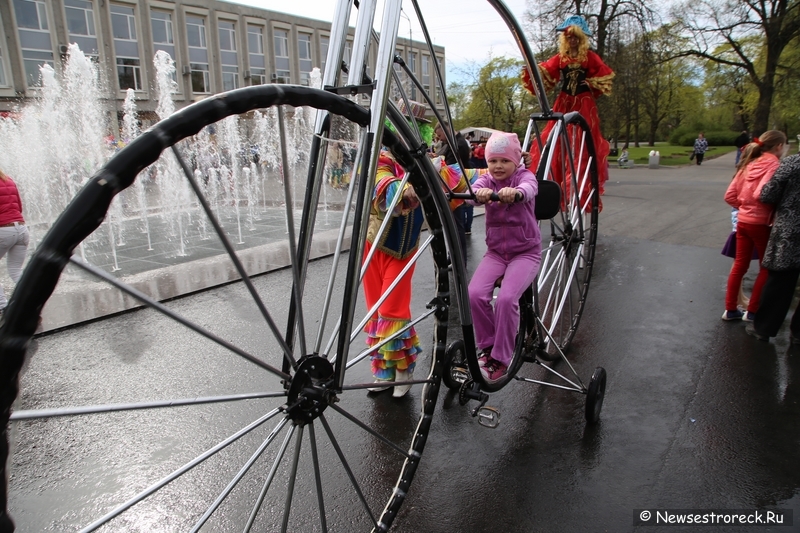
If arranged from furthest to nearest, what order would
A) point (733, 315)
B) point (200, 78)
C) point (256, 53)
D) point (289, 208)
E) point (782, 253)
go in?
point (256, 53)
point (200, 78)
point (733, 315)
point (782, 253)
point (289, 208)

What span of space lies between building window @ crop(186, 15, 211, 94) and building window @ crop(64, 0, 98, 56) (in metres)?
6.19

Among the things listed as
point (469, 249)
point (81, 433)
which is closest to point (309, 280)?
point (469, 249)

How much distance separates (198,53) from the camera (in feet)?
135

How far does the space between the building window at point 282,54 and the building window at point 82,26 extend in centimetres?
1366

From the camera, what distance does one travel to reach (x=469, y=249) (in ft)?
29.9

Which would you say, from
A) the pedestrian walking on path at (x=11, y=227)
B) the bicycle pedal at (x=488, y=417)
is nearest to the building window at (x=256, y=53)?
the pedestrian walking on path at (x=11, y=227)

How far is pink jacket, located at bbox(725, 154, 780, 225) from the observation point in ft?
17.4

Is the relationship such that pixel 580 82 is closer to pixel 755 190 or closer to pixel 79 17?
pixel 755 190

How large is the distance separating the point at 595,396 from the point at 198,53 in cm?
4349

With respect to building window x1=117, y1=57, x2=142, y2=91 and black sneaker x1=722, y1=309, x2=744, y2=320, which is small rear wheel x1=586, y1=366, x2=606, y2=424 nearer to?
black sneaker x1=722, y1=309, x2=744, y2=320

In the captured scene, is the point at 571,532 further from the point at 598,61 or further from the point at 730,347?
the point at 598,61

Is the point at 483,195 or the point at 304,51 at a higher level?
the point at 304,51

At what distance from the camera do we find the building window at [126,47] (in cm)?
3672

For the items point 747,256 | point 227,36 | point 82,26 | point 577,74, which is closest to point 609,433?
point 747,256
